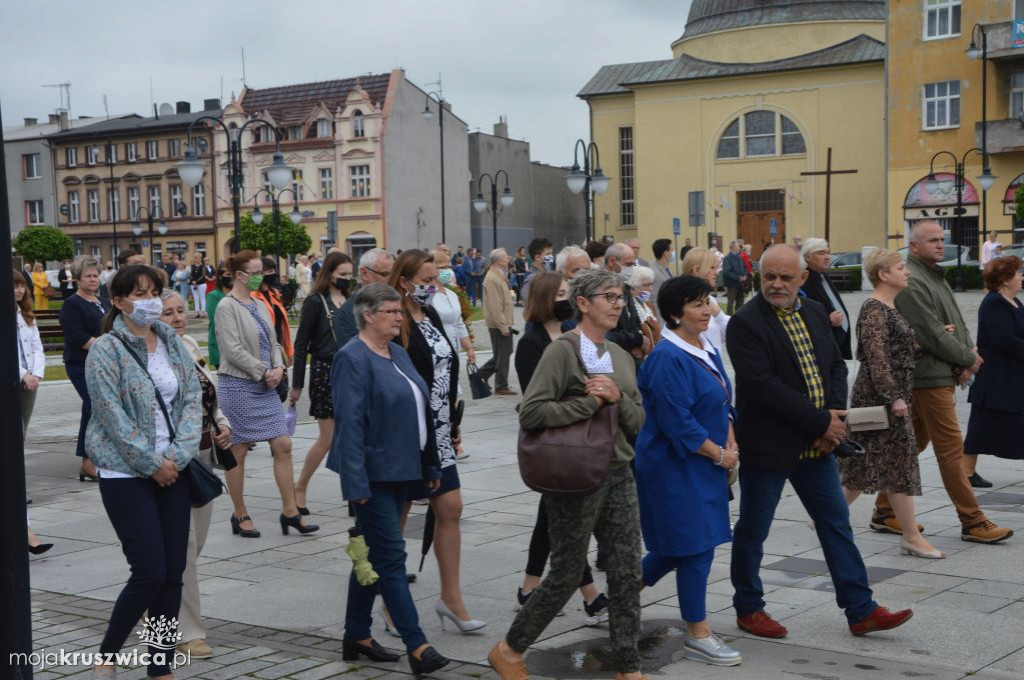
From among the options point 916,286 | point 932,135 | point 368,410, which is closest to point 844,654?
point 368,410

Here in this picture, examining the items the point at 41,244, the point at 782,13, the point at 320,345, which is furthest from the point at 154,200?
the point at 320,345

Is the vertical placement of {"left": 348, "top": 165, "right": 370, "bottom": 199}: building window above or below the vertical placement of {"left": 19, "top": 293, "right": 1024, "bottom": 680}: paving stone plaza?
above

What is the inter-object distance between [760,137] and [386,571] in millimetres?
62768

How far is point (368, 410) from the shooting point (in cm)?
581

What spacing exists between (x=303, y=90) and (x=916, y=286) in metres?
70.6

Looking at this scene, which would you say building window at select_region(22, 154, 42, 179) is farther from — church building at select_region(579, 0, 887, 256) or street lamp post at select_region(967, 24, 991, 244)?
street lamp post at select_region(967, 24, 991, 244)

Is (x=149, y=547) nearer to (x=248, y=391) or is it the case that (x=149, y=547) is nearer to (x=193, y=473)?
(x=193, y=473)

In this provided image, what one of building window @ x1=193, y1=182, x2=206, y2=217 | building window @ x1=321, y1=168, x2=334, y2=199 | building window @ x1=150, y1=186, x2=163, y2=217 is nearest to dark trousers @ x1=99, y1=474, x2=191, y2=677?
building window @ x1=321, y1=168, x2=334, y2=199

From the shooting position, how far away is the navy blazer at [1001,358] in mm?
8789

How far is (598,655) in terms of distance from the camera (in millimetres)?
5898

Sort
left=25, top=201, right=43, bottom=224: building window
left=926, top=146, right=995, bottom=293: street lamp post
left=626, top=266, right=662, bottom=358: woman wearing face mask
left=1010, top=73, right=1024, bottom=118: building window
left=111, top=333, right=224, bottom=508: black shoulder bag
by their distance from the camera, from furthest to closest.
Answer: left=25, top=201, right=43, bottom=224: building window → left=1010, top=73, right=1024, bottom=118: building window → left=926, top=146, right=995, bottom=293: street lamp post → left=626, top=266, right=662, bottom=358: woman wearing face mask → left=111, top=333, right=224, bottom=508: black shoulder bag

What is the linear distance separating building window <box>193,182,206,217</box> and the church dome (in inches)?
1230

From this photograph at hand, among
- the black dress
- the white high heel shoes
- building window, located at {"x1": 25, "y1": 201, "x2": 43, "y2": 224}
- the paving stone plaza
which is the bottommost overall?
the paving stone plaza

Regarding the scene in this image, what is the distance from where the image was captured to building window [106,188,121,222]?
80000mm
